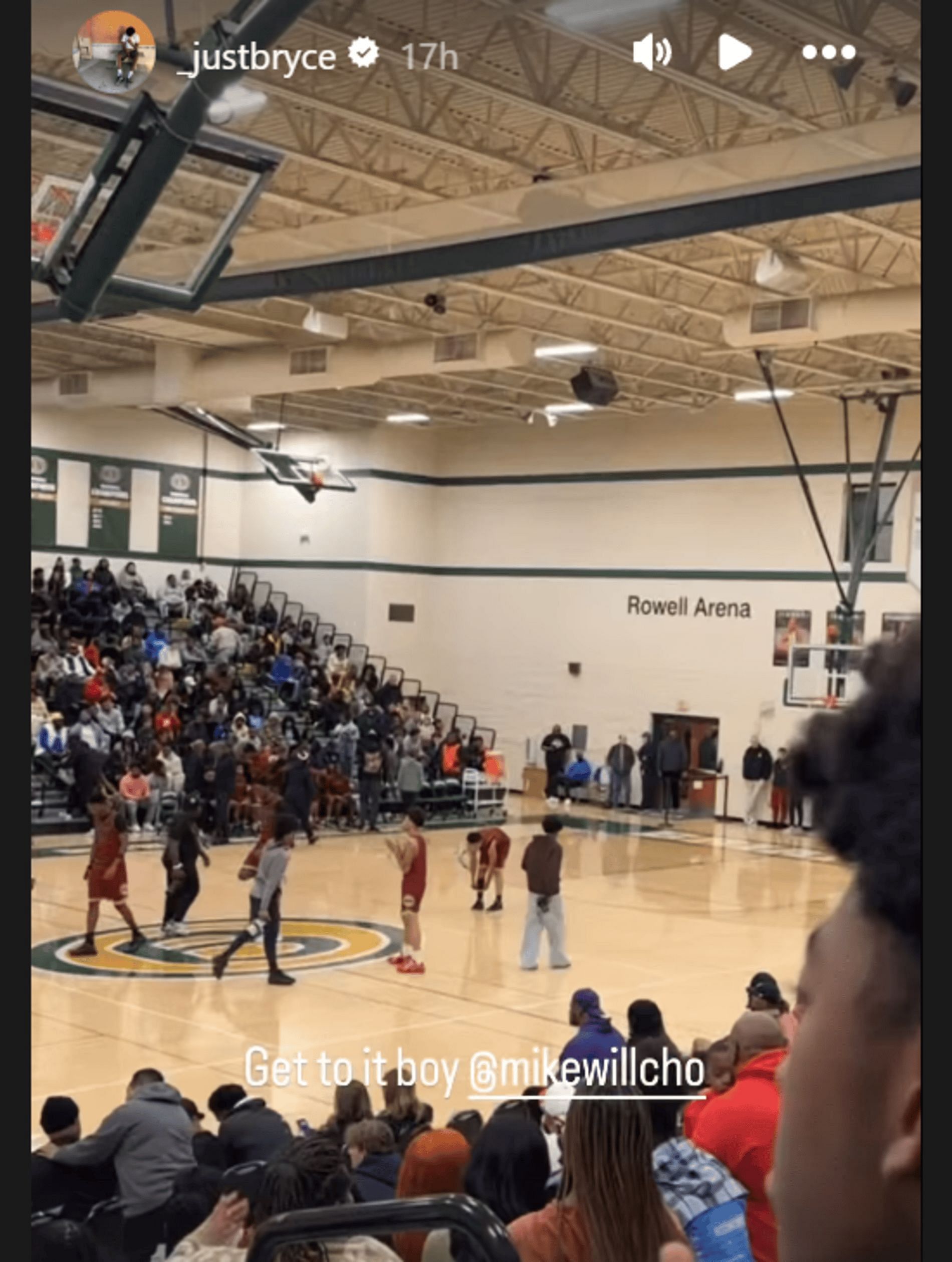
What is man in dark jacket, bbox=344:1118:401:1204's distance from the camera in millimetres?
3490

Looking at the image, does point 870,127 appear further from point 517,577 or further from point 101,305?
point 101,305

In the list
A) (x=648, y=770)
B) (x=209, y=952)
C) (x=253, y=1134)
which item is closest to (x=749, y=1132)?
(x=253, y=1134)

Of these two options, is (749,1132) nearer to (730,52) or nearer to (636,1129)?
(636,1129)

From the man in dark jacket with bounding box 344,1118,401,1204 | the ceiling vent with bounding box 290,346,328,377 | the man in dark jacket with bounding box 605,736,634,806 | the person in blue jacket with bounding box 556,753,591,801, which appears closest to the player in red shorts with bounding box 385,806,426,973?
the person in blue jacket with bounding box 556,753,591,801

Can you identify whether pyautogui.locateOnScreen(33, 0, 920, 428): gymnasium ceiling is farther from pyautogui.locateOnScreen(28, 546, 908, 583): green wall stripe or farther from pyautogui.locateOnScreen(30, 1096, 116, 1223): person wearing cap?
pyautogui.locateOnScreen(30, 1096, 116, 1223): person wearing cap

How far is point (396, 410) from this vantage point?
27.9 feet

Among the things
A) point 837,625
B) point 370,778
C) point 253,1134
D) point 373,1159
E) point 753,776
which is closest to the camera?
point 753,776

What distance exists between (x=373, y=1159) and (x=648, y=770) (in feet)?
13.3

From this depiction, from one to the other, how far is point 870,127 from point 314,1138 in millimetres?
4753

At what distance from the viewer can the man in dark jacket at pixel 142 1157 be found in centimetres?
421

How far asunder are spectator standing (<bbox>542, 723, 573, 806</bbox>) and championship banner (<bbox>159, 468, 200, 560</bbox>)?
270cm

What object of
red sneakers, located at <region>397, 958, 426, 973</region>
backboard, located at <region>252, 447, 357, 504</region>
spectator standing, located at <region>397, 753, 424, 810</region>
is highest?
backboard, located at <region>252, 447, 357, 504</region>

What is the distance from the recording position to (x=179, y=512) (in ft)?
22.0

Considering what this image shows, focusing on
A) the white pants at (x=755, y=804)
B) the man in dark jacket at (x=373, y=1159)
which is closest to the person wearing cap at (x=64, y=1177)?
the man in dark jacket at (x=373, y=1159)
